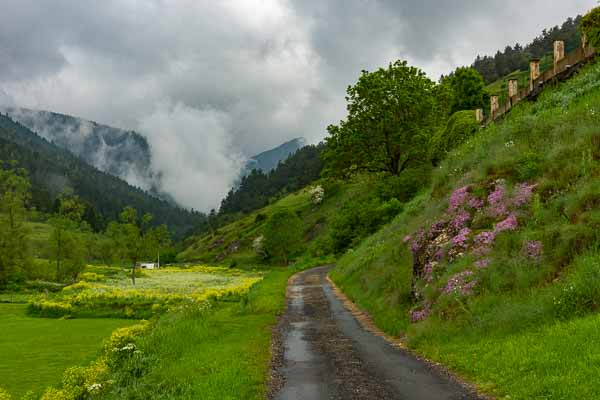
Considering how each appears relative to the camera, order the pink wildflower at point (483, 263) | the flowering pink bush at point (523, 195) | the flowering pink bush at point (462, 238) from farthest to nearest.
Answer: the flowering pink bush at point (462, 238) < the flowering pink bush at point (523, 195) < the pink wildflower at point (483, 263)

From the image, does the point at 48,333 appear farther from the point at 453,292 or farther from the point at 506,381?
the point at 506,381

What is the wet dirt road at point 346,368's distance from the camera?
10938 millimetres

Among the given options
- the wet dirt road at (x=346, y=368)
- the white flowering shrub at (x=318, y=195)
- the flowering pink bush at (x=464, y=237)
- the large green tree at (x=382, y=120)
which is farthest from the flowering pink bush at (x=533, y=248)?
the white flowering shrub at (x=318, y=195)

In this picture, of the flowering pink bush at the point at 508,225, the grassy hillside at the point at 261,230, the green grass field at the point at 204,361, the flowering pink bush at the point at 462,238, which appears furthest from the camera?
the grassy hillside at the point at 261,230

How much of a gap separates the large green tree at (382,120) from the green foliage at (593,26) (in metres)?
23.4

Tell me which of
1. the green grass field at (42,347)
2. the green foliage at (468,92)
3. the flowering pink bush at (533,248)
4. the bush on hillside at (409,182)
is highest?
the green foliage at (468,92)

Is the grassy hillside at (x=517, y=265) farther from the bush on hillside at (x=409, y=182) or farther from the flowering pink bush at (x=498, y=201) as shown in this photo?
the bush on hillside at (x=409, y=182)

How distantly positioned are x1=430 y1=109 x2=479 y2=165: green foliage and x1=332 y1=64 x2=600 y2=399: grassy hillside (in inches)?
702

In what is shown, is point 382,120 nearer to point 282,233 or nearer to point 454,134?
point 454,134

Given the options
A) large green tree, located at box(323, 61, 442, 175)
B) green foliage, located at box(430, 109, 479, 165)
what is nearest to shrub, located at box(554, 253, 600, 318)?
green foliage, located at box(430, 109, 479, 165)

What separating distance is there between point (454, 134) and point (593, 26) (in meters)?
21.3

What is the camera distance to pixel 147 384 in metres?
13.0

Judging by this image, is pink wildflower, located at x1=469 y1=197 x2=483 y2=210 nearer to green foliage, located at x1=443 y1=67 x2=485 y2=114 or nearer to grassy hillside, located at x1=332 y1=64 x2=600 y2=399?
grassy hillside, located at x1=332 y1=64 x2=600 y2=399

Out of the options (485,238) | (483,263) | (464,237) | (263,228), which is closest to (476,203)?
(464,237)
